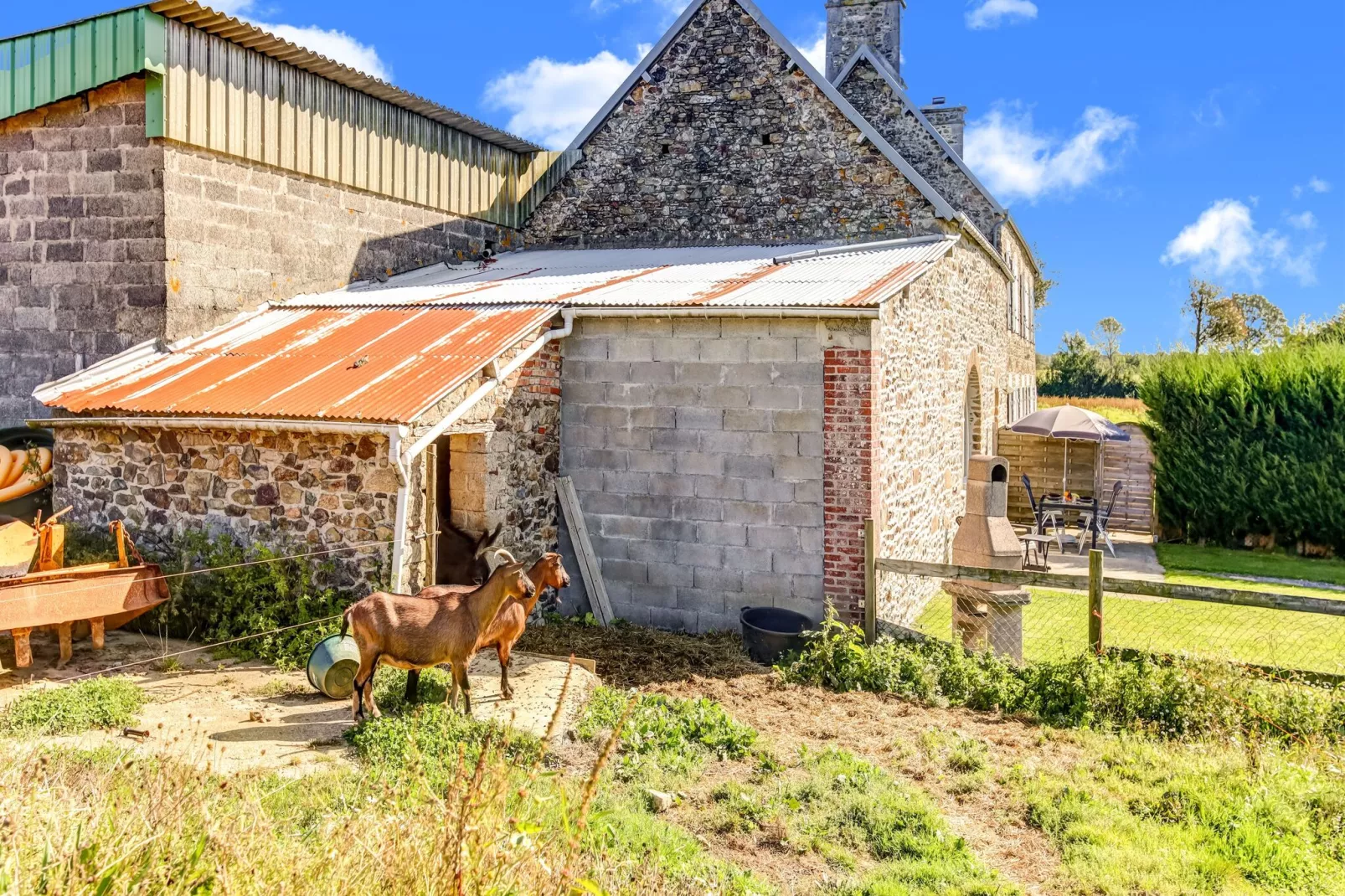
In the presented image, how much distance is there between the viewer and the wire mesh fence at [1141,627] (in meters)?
9.41

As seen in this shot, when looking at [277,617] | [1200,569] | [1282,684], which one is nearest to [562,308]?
[277,617]

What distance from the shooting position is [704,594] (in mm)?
10789

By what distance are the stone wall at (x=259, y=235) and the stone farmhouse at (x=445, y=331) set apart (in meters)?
0.04

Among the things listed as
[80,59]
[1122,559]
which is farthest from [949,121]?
[80,59]

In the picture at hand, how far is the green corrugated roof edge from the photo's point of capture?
11240mm

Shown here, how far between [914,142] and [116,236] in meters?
14.7

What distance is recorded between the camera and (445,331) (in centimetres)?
1114

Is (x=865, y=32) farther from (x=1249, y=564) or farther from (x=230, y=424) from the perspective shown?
(x=230, y=424)

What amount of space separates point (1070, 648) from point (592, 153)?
11258mm

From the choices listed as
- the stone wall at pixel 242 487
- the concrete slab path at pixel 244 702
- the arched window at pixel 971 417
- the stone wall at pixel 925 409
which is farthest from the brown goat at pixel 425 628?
the arched window at pixel 971 417

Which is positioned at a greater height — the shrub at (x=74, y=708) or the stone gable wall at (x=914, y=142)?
the stone gable wall at (x=914, y=142)

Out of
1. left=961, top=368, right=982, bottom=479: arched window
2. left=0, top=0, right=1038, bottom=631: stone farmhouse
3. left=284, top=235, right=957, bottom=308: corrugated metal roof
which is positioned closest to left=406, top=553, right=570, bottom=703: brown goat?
left=0, top=0, right=1038, bottom=631: stone farmhouse

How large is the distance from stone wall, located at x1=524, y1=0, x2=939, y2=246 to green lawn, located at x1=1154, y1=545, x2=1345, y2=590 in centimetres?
693

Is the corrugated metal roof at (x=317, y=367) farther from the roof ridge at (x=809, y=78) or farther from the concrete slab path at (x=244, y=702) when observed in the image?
the roof ridge at (x=809, y=78)
